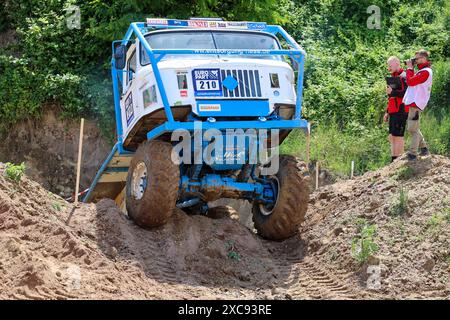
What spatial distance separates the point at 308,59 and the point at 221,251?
9220mm

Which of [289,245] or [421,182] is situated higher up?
[421,182]

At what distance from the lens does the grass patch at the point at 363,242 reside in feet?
34.7

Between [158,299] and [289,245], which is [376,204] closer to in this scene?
[289,245]

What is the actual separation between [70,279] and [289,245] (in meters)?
4.29

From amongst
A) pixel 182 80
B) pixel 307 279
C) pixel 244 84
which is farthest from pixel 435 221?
pixel 182 80

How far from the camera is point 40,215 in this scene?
10.8 metres

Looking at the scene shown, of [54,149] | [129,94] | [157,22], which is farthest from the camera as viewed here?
[54,149]

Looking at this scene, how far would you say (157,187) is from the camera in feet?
37.2

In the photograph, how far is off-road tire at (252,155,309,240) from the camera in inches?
480

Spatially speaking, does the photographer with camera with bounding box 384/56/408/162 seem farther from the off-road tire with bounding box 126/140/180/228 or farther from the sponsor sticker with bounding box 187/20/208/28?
the off-road tire with bounding box 126/140/180/228

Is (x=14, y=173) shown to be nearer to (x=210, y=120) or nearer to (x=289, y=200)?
(x=210, y=120)

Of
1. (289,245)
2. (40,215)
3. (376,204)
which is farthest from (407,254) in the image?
(40,215)

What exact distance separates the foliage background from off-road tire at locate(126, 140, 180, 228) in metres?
5.93

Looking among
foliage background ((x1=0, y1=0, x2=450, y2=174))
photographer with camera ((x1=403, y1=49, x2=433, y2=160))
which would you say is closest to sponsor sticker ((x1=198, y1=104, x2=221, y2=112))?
photographer with camera ((x1=403, y1=49, x2=433, y2=160))
